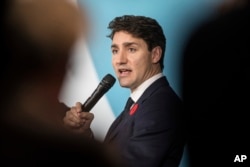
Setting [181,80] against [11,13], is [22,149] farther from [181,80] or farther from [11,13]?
[181,80]

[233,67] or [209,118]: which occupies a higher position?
[233,67]

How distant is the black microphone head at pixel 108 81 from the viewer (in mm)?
1407

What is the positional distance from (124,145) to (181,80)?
284mm

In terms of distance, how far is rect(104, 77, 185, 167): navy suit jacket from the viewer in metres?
1.34

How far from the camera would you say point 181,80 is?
1.42m

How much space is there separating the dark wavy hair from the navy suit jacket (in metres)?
0.11

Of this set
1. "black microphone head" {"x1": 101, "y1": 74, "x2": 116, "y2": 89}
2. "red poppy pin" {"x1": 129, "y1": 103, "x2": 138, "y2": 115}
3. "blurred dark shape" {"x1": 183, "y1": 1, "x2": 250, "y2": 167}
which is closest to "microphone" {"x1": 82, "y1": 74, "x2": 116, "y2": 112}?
"black microphone head" {"x1": 101, "y1": 74, "x2": 116, "y2": 89}

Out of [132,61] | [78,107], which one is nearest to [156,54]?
[132,61]

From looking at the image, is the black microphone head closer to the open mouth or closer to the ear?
the open mouth

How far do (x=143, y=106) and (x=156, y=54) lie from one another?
174mm

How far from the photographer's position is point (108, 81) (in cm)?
141

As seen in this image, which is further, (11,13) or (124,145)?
(11,13)

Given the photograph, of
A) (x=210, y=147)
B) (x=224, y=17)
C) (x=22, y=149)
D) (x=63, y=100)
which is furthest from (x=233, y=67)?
(x=22, y=149)

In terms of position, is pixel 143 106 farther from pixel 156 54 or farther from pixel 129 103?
pixel 156 54
